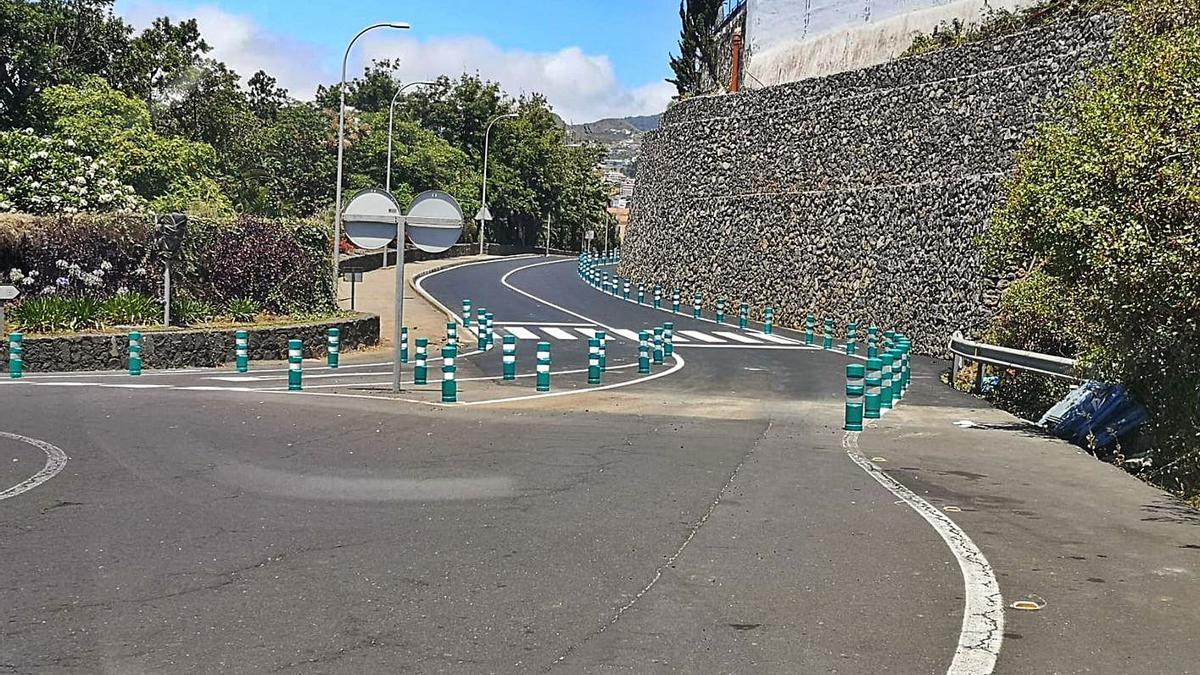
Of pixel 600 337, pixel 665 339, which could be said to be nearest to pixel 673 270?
pixel 665 339

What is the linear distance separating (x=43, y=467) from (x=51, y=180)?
2350cm

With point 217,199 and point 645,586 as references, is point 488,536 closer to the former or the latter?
point 645,586

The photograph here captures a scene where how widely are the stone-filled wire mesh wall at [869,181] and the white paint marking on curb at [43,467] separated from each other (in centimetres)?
2068

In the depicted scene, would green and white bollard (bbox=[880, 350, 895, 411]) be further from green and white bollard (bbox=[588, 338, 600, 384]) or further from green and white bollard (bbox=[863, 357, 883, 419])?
green and white bollard (bbox=[588, 338, 600, 384])

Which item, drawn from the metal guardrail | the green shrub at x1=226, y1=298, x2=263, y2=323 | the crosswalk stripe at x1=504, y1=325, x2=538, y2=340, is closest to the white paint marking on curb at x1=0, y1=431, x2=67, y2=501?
the metal guardrail

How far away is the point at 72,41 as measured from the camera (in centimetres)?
5447

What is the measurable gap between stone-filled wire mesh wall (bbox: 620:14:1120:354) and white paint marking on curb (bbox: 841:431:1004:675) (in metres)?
18.7

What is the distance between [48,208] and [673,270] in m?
28.3

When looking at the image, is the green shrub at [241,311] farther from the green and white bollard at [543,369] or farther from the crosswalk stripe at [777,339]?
the crosswalk stripe at [777,339]

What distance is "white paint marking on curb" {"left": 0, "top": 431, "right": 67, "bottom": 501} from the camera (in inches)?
364

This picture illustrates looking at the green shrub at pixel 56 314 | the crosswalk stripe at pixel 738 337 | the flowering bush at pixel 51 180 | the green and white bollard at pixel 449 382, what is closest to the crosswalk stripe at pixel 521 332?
the crosswalk stripe at pixel 738 337

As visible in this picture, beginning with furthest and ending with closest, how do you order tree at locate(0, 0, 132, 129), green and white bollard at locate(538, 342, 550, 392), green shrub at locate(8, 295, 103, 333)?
tree at locate(0, 0, 132, 129), green shrub at locate(8, 295, 103, 333), green and white bollard at locate(538, 342, 550, 392)

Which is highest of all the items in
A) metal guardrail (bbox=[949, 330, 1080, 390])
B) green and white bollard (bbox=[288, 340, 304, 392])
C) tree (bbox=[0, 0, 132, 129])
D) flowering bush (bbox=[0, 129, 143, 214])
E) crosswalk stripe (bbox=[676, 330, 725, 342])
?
tree (bbox=[0, 0, 132, 129])

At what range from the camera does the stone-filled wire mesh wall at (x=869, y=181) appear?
32781 mm
